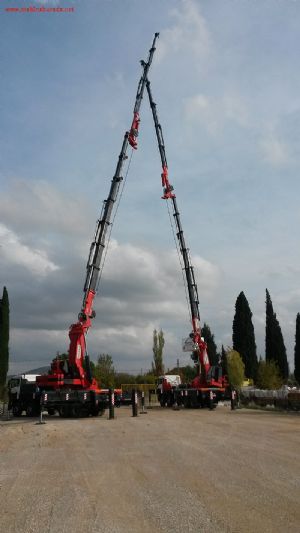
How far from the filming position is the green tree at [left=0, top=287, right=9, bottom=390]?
193ft

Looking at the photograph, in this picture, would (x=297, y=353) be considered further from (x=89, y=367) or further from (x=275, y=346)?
(x=89, y=367)

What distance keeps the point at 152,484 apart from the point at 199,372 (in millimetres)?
27444

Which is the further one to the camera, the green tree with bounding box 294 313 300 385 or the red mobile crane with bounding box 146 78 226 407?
the green tree with bounding box 294 313 300 385

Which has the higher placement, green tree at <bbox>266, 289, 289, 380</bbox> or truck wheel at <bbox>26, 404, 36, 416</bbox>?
green tree at <bbox>266, 289, 289, 380</bbox>

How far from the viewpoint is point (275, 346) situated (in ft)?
214

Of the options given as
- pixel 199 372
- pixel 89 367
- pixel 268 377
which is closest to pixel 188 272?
pixel 199 372

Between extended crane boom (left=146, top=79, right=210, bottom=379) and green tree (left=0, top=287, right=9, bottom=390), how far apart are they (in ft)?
98.8

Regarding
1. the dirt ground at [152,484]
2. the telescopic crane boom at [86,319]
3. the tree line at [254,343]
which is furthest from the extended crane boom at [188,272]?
the tree line at [254,343]

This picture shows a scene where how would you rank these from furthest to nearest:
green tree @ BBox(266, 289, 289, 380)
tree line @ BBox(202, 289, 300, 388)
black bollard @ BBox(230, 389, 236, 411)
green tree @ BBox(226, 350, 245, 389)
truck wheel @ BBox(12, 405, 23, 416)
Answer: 1. green tree @ BBox(266, 289, 289, 380)
2. tree line @ BBox(202, 289, 300, 388)
3. green tree @ BBox(226, 350, 245, 389)
4. black bollard @ BBox(230, 389, 236, 411)
5. truck wheel @ BBox(12, 405, 23, 416)

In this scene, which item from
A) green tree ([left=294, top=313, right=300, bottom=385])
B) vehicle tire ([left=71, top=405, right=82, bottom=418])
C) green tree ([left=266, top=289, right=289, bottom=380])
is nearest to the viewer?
vehicle tire ([left=71, top=405, right=82, bottom=418])

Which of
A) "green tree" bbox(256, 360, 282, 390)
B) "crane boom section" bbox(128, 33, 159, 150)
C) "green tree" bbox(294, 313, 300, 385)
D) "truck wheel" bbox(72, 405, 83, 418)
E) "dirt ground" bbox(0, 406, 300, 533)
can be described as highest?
"crane boom section" bbox(128, 33, 159, 150)

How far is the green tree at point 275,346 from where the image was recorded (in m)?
64.2

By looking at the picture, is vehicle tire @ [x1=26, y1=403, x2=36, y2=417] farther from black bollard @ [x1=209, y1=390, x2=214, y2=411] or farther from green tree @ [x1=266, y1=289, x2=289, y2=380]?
green tree @ [x1=266, y1=289, x2=289, y2=380]

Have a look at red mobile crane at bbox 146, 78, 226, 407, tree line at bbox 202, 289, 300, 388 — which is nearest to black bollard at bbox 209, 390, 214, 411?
red mobile crane at bbox 146, 78, 226, 407
